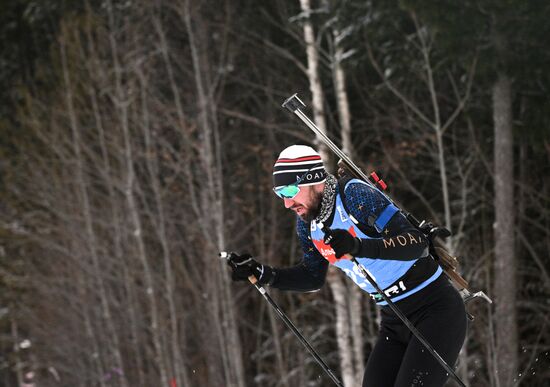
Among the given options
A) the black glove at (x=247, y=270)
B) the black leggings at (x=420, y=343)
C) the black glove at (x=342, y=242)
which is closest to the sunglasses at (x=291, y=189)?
the black glove at (x=342, y=242)

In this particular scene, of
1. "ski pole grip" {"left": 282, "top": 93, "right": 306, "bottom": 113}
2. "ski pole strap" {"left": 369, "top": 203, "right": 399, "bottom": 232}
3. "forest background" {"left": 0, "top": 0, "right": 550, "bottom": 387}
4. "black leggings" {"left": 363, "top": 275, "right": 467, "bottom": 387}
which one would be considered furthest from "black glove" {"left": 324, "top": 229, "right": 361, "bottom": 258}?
"forest background" {"left": 0, "top": 0, "right": 550, "bottom": 387}

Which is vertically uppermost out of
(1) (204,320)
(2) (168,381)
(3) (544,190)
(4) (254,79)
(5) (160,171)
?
(4) (254,79)

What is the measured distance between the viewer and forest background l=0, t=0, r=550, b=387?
34.0 ft

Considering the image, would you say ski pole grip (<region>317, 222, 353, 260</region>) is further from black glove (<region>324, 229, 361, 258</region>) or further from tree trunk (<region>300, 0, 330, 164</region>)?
tree trunk (<region>300, 0, 330, 164</region>)

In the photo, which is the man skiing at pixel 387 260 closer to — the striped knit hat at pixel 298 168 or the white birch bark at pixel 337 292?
the striped knit hat at pixel 298 168

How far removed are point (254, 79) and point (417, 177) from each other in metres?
4.61

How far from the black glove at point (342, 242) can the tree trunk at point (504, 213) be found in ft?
23.7

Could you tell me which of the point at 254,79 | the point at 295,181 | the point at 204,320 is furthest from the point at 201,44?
the point at 295,181

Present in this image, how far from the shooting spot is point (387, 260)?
11.7 ft

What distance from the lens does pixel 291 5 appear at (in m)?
13.4

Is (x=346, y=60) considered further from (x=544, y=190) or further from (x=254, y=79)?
(x=254, y=79)

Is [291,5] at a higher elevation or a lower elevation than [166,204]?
higher

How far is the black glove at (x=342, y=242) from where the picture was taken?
3.39m

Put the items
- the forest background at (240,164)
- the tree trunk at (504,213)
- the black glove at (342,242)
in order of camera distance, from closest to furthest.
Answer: the black glove at (342,242)
the tree trunk at (504,213)
the forest background at (240,164)
